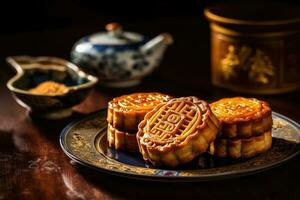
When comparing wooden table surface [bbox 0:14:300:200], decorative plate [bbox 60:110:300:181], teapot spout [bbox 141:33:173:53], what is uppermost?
teapot spout [bbox 141:33:173:53]

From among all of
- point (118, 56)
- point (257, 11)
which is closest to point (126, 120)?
point (118, 56)

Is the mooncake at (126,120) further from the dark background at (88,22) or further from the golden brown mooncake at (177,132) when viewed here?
the dark background at (88,22)

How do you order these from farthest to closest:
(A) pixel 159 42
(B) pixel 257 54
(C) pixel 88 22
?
(C) pixel 88 22
(A) pixel 159 42
(B) pixel 257 54

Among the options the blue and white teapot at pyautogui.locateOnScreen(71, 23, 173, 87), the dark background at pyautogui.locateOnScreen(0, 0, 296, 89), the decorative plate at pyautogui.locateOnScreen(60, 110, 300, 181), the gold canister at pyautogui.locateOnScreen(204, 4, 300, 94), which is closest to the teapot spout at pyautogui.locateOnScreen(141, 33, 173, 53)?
the blue and white teapot at pyautogui.locateOnScreen(71, 23, 173, 87)

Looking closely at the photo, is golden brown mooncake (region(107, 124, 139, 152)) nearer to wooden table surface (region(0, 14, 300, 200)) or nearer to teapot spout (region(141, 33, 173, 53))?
wooden table surface (region(0, 14, 300, 200))

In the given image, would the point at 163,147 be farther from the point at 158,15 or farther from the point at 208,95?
the point at 158,15

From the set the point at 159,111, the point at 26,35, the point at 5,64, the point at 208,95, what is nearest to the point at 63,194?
the point at 159,111

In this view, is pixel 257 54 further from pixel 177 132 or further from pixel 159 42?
pixel 177 132
